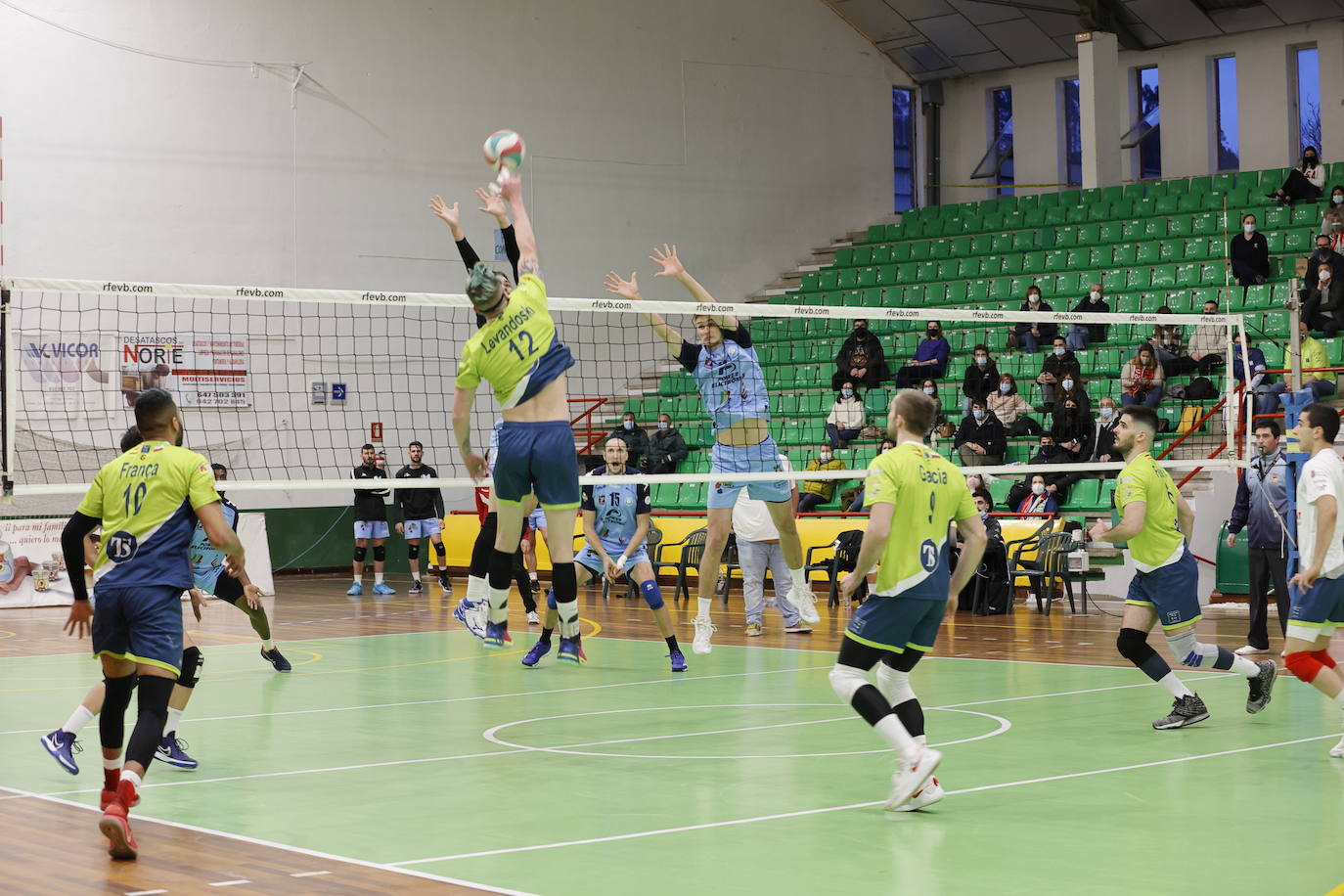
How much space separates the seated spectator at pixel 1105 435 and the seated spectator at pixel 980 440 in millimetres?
1060

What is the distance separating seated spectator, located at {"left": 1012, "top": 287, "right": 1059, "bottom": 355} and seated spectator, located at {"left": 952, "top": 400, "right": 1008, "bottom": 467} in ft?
6.01

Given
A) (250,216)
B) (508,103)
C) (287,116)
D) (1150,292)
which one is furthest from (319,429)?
(1150,292)

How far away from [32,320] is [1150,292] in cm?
1490

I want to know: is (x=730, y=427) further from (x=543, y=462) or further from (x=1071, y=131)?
(x=1071, y=131)

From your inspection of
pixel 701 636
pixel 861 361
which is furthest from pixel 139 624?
pixel 861 361

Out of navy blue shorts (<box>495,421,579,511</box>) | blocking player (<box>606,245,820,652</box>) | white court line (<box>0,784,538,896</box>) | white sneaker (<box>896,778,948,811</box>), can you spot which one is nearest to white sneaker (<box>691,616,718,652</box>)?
blocking player (<box>606,245,820,652</box>)

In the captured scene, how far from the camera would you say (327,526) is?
75.9 ft

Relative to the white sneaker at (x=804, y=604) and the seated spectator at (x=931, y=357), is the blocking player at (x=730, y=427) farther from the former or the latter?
the seated spectator at (x=931, y=357)

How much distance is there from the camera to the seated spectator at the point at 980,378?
65.3ft

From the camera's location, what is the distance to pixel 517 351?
7977 millimetres

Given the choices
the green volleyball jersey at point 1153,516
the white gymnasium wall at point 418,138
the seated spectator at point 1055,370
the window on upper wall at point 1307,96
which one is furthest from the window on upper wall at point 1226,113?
the green volleyball jersey at point 1153,516

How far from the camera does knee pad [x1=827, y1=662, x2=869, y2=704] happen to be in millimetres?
6098

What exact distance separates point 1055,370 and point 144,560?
591 inches

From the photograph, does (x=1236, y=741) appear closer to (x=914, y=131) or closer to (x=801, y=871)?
(x=801, y=871)
